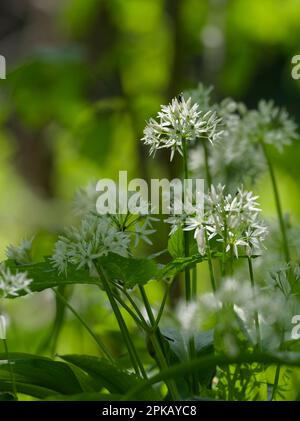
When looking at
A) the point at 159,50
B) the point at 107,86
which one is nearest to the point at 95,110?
the point at 107,86

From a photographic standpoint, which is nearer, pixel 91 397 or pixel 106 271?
pixel 91 397

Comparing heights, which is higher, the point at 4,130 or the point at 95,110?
the point at 4,130

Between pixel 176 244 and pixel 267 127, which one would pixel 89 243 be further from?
pixel 267 127

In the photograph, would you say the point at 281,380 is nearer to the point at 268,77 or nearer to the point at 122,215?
the point at 122,215

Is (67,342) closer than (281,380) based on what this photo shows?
No

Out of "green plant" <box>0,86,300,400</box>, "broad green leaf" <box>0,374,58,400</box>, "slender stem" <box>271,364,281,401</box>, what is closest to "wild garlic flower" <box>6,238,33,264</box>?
"green plant" <box>0,86,300,400</box>

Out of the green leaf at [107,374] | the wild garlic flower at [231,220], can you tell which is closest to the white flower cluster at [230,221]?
the wild garlic flower at [231,220]

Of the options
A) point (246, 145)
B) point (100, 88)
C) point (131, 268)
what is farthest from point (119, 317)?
point (100, 88)
